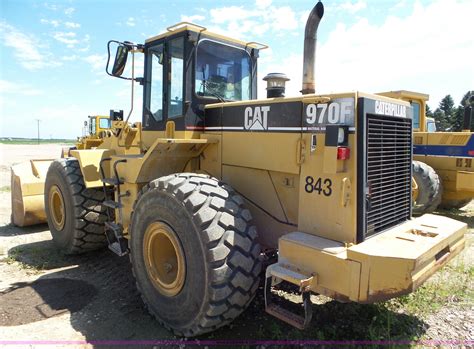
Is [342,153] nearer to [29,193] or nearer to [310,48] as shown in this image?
[310,48]

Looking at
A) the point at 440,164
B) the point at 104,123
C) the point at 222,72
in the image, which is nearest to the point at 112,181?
the point at 222,72

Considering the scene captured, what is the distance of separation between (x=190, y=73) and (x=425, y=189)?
5.76m

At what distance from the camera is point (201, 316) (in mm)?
3012

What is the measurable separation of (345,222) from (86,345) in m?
2.52

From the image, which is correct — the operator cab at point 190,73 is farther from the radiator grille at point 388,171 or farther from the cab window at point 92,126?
the cab window at point 92,126

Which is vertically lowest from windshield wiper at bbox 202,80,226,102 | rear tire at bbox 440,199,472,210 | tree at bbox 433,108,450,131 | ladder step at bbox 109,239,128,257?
rear tire at bbox 440,199,472,210

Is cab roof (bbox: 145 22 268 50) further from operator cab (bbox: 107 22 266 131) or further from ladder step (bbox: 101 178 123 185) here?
ladder step (bbox: 101 178 123 185)

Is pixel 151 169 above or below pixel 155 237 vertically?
above

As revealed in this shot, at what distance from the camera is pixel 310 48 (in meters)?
3.46

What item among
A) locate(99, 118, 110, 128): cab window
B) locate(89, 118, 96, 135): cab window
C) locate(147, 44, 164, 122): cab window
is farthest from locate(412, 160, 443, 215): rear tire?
locate(89, 118, 96, 135): cab window

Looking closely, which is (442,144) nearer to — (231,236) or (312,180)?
(312,180)

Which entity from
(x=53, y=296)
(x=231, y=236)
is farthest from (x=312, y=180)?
(x=53, y=296)

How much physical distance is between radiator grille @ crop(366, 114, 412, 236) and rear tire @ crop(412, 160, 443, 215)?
4434 millimetres

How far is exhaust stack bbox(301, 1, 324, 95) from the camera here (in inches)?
135
